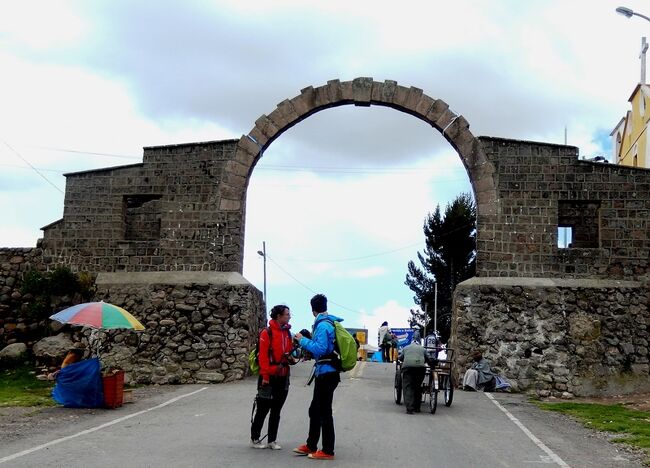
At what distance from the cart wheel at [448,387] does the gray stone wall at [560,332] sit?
147 inches

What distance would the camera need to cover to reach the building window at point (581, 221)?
808 inches

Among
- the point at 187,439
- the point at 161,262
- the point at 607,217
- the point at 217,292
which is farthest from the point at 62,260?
the point at 607,217

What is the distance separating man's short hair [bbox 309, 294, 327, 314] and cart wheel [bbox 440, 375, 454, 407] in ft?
20.5

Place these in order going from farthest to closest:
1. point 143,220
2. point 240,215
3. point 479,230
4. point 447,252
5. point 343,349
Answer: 1. point 447,252
2. point 143,220
3. point 240,215
4. point 479,230
5. point 343,349

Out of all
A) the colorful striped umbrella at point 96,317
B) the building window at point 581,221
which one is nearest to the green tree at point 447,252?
the building window at point 581,221

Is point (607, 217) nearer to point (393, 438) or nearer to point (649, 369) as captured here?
point (649, 369)

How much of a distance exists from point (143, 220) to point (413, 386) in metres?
10.1

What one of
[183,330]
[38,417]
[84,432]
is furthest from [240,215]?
[84,432]

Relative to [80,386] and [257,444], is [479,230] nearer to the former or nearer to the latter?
[80,386]

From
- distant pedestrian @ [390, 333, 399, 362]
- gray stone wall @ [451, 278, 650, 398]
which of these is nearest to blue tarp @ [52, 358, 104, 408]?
gray stone wall @ [451, 278, 650, 398]

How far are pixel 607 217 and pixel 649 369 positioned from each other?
12.4ft

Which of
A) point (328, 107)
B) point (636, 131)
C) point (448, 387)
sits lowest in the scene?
point (448, 387)

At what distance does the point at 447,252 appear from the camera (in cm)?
5022

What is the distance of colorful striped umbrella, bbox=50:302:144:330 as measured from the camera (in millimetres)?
14205
